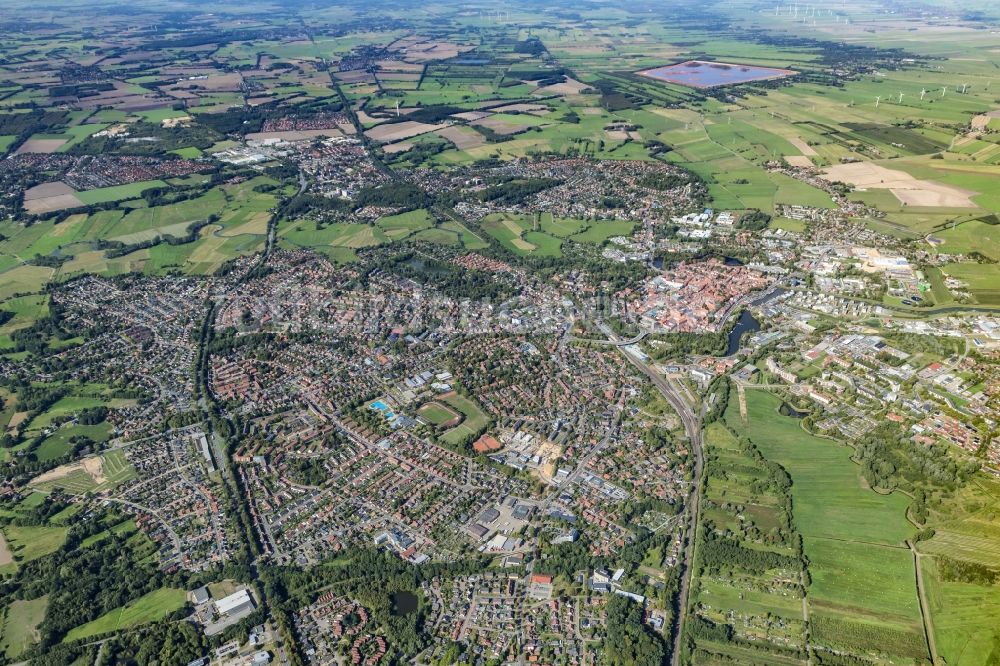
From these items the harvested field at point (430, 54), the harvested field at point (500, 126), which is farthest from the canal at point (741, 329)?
the harvested field at point (430, 54)

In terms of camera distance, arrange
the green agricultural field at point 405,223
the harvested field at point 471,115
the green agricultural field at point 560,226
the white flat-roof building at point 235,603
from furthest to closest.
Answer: the harvested field at point 471,115 → the green agricultural field at point 405,223 → the green agricultural field at point 560,226 → the white flat-roof building at point 235,603

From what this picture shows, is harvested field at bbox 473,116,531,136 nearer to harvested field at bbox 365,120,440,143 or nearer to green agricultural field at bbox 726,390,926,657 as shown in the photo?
harvested field at bbox 365,120,440,143

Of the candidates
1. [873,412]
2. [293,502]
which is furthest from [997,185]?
[293,502]

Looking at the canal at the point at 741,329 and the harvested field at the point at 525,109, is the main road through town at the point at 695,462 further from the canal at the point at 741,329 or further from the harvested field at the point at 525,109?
the harvested field at the point at 525,109

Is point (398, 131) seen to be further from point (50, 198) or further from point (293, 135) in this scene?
point (50, 198)

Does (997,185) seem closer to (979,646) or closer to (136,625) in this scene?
(979,646)

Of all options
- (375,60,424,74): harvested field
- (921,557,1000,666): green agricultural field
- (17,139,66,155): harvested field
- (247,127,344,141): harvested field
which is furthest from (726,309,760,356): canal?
(375,60,424,74): harvested field
